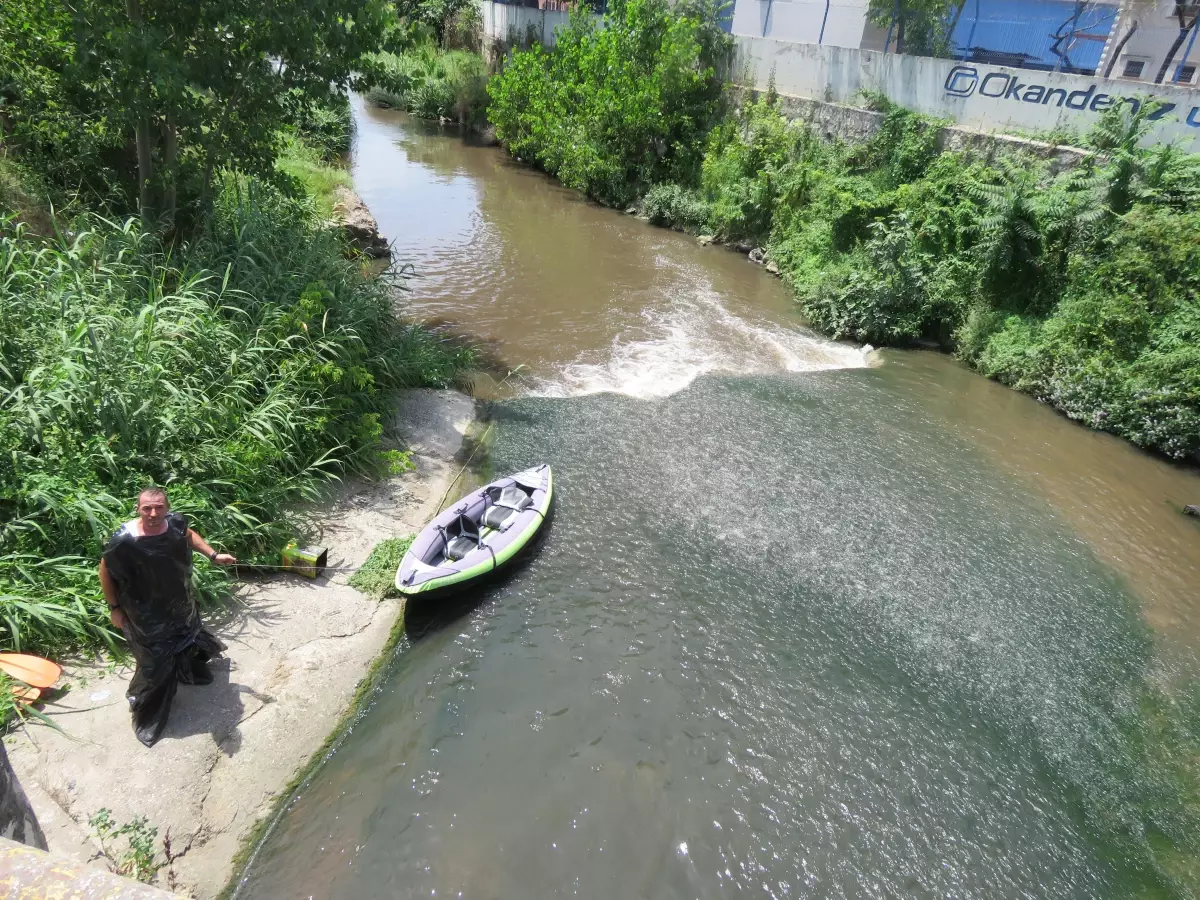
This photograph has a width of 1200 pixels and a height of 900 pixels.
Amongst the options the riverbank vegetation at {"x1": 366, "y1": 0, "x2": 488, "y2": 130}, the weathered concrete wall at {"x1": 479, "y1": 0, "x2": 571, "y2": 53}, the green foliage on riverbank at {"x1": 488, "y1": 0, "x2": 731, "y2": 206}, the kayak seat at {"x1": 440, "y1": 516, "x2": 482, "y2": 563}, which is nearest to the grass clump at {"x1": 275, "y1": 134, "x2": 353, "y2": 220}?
the riverbank vegetation at {"x1": 366, "y1": 0, "x2": 488, "y2": 130}

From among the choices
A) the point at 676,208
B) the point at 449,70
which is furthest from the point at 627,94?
the point at 449,70

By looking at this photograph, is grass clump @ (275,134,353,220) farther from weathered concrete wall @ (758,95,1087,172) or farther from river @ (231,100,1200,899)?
weathered concrete wall @ (758,95,1087,172)

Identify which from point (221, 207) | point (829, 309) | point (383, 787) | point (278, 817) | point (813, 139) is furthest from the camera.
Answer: point (813, 139)

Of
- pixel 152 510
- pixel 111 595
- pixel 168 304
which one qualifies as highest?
pixel 152 510

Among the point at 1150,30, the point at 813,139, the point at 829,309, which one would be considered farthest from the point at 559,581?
the point at 1150,30

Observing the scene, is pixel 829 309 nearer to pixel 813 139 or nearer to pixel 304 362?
pixel 813 139

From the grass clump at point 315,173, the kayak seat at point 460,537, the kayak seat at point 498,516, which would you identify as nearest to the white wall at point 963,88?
the grass clump at point 315,173

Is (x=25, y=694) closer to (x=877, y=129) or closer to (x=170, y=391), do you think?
(x=170, y=391)
